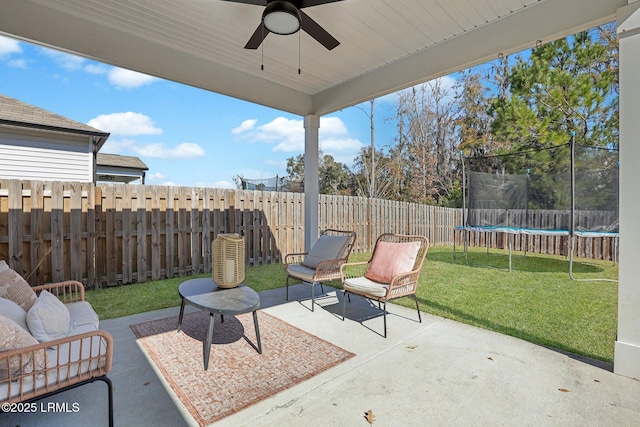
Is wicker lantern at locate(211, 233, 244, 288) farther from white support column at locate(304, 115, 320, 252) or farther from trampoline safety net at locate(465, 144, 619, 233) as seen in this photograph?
trampoline safety net at locate(465, 144, 619, 233)

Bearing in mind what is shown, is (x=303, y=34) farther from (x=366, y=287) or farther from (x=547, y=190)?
(x=547, y=190)

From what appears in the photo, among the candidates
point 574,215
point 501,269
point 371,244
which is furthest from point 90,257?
point 574,215

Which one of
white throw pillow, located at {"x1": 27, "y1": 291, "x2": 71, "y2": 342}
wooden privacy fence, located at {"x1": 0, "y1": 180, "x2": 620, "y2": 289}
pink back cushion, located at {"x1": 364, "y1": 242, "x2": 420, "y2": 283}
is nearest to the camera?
white throw pillow, located at {"x1": 27, "y1": 291, "x2": 71, "y2": 342}

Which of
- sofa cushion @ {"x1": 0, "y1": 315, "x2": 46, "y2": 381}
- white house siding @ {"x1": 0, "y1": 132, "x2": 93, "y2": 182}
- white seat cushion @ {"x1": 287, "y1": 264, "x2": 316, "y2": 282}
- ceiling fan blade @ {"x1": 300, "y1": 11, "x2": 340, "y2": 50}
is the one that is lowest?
white seat cushion @ {"x1": 287, "y1": 264, "x2": 316, "y2": 282}

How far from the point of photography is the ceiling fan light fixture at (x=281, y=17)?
2.32 meters

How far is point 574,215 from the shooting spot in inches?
231

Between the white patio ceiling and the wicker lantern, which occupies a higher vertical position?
the white patio ceiling

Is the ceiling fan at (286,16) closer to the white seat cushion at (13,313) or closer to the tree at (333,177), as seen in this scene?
the white seat cushion at (13,313)

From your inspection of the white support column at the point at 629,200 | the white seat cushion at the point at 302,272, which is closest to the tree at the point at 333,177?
the white seat cushion at the point at 302,272

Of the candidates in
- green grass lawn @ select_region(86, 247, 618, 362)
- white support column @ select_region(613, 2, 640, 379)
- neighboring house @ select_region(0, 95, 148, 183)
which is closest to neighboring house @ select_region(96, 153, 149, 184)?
neighboring house @ select_region(0, 95, 148, 183)

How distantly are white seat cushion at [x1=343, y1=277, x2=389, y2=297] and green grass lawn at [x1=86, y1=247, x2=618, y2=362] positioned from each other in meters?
0.89

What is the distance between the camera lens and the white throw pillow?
180 cm

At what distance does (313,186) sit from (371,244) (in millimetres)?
4419

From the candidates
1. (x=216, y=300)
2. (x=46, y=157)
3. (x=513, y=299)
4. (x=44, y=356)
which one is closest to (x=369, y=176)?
(x=513, y=299)
